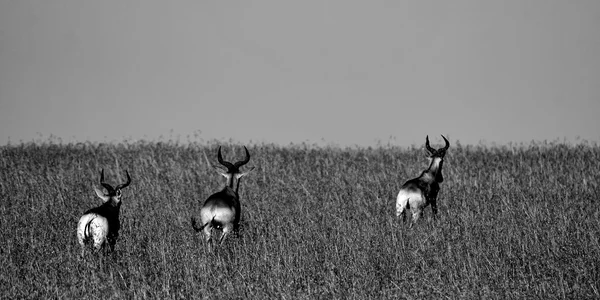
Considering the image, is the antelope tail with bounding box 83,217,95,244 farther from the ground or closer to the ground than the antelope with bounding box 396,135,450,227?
closer to the ground

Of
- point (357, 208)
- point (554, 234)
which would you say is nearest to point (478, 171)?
point (357, 208)

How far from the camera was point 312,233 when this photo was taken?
40.8ft

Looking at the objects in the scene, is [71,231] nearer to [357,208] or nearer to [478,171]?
[357,208]

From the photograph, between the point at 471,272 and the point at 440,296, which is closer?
the point at 440,296

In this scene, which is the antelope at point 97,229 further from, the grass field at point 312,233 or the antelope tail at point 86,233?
the grass field at point 312,233

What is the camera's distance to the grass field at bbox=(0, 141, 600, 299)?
9.21m

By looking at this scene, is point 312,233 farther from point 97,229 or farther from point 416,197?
point 97,229

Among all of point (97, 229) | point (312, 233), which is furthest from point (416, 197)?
point (97, 229)

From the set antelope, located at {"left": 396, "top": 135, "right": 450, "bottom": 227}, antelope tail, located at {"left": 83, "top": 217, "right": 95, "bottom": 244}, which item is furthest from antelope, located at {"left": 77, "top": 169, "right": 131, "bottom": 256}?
antelope, located at {"left": 396, "top": 135, "right": 450, "bottom": 227}

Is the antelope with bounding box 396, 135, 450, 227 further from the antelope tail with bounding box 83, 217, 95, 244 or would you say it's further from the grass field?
the antelope tail with bounding box 83, 217, 95, 244

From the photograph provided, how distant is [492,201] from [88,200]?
26.5 ft

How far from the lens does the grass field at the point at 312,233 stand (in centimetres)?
921

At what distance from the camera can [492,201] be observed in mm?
16250

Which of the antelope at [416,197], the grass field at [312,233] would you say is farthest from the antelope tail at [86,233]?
the antelope at [416,197]
